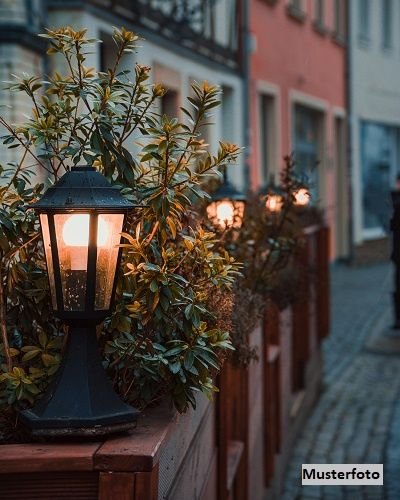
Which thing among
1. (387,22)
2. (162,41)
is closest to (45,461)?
(162,41)

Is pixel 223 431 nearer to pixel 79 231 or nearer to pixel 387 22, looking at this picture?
pixel 79 231

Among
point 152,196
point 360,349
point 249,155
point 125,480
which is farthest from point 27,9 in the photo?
point 125,480

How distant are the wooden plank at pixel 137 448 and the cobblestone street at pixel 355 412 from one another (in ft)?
12.5

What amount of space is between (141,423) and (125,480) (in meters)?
0.44

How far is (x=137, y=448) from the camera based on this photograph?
10.3ft

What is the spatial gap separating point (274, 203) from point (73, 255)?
4.32 meters

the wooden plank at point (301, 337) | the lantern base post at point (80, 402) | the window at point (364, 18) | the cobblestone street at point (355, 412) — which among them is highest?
the window at point (364, 18)

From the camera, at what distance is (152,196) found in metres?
3.68

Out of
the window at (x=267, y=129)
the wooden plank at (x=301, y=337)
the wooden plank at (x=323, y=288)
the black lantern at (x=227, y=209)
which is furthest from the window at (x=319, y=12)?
the black lantern at (x=227, y=209)

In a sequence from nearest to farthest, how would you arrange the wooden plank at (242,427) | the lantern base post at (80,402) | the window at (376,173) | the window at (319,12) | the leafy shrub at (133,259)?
the lantern base post at (80,402)
the leafy shrub at (133,259)
the wooden plank at (242,427)
the window at (319,12)
the window at (376,173)

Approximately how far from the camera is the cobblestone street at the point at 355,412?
24.8ft

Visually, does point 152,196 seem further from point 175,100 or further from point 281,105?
point 281,105

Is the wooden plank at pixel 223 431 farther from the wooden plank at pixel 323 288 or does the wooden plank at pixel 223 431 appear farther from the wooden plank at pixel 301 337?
the wooden plank at pixel 323 288

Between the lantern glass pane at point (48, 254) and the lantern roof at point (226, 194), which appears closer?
the lantern glass pane at point (48, 254)
